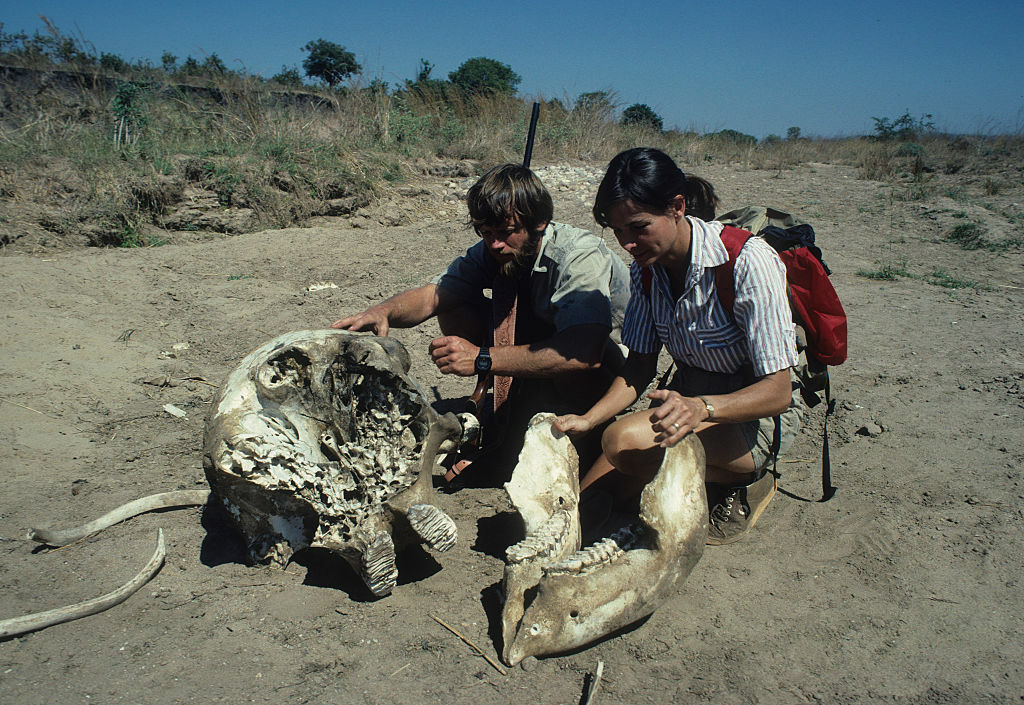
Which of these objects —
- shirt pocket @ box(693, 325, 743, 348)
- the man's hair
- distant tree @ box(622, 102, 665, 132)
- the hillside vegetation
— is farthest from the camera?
distant tree @ box(622, 102, 665, 132)

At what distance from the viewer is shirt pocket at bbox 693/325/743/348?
2.31 m

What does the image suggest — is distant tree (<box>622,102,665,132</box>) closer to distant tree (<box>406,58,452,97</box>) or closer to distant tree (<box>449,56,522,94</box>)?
distant tree (<box>406,58,452,97</box>)

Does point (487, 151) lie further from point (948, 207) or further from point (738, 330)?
point (738, 330)

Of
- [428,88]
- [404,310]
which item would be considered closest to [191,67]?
[428,88]

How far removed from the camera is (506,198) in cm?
277

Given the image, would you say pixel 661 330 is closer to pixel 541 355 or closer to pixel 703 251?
pixel 703 251

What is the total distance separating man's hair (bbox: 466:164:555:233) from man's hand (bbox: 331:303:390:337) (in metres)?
0.60

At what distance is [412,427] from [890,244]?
6.28 metres

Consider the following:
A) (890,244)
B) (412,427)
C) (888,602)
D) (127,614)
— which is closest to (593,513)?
(412,427)

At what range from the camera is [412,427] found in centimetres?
237

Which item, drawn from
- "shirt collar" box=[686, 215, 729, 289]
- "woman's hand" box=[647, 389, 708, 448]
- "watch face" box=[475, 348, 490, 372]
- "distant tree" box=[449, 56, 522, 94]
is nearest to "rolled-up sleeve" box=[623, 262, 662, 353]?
"shirt collar" box=[686, 215, 729, 289]

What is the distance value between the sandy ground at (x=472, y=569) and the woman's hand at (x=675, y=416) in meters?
0.66

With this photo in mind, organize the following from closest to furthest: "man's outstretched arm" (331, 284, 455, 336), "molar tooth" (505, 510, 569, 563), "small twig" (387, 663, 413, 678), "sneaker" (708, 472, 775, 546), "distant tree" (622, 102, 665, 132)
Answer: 1. "small twig" (387, 663, 413, 678)
2. "molar tooth" (505, 510, 569, 563)
3. "sneaker" (708, 472, 775, 546)
4. "man's outstretched arm" (331, 284, 455, 336)
5. "distant tree" (622, 102, 665, 132)

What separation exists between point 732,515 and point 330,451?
1.59 meters
